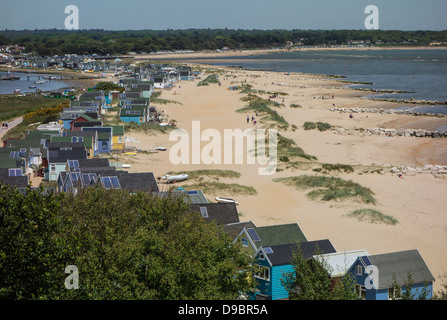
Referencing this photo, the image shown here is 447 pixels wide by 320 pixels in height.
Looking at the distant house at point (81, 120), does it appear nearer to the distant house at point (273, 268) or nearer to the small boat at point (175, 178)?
the small boat at point (175, 178)

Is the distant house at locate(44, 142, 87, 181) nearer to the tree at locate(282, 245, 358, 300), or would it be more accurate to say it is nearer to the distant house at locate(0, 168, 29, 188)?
the distant house at locate(0, 168, 29, 188)

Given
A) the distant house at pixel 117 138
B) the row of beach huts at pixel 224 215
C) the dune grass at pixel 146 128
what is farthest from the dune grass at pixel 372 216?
the dune grass at pixel 146 128

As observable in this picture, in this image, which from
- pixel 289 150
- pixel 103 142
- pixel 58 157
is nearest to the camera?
pixel 58 157

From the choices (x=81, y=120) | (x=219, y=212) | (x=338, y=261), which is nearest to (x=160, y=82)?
(x=81, y=120)

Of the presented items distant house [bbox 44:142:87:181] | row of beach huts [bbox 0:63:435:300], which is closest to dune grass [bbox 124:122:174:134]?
row of beach huts [bbox 0:63:435:300]

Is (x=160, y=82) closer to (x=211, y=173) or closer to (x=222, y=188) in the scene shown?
(x=211, y=173)
